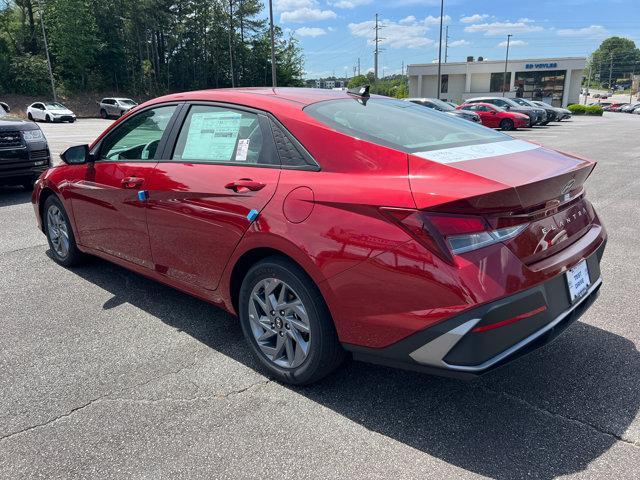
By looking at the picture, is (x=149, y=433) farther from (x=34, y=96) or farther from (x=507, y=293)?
(x=34, y=96)

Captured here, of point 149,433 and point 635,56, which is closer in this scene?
point 149,433

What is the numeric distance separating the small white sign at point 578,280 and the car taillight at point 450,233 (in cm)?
59

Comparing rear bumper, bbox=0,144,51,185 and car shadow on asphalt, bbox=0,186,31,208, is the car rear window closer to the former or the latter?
rear bumper, bbox=0,144,51,185

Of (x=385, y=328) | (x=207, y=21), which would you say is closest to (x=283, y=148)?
(x=385, y=328)

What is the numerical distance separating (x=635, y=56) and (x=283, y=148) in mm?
171428

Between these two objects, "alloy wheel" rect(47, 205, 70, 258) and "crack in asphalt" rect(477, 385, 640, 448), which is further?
"alloy wheel" rect(47, 205, 70, 258)

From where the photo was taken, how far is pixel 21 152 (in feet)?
26.1

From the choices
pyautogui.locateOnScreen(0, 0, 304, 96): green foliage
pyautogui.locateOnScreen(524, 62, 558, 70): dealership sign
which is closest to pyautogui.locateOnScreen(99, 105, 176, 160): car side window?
pyautogui.locateOnScreen(0, 0, 304, 96): green foliage

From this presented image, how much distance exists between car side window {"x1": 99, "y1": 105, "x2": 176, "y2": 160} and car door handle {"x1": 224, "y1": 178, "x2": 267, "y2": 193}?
1.01m

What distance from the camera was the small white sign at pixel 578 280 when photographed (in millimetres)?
2486

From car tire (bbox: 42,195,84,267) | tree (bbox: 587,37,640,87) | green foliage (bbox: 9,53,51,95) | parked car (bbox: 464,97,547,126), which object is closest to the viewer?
car tire (bbox: 42,195,84,267)

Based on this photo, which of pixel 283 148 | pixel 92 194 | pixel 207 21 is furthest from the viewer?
pixel 207 21

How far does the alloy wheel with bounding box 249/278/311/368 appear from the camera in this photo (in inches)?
107

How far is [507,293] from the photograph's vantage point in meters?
2.13
